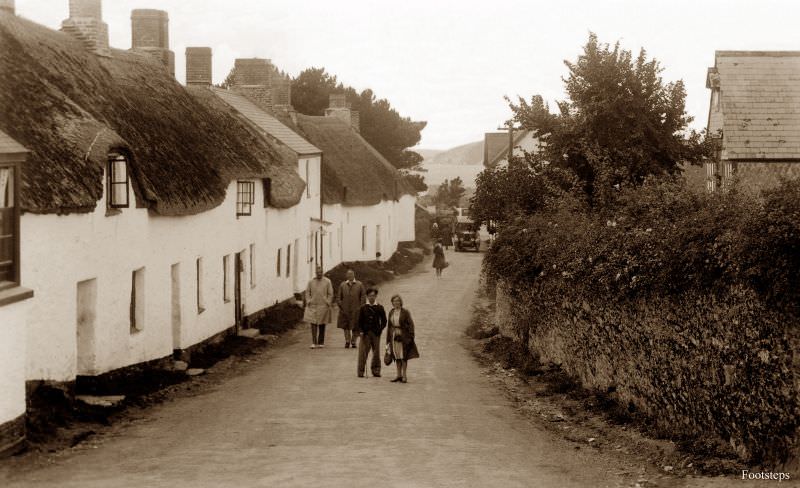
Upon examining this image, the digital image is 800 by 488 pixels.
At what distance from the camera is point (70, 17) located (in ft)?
76.1

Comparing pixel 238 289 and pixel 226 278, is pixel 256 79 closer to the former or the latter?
pixel 238 289

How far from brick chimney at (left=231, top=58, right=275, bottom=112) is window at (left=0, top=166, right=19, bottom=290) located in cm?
2775

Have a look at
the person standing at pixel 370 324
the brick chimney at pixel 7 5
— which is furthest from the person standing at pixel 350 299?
the brick chimney at pixel 7 5

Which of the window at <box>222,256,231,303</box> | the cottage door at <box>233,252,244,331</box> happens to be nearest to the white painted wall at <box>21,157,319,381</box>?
the window at <box>222,256,231,303</box>

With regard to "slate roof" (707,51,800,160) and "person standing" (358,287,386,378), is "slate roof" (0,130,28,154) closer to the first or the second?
"person standing" (358,287,386,378)

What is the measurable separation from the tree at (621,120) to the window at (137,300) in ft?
40.9

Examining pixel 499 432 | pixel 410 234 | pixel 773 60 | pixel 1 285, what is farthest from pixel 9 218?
pixel 410 234

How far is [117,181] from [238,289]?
9.50m

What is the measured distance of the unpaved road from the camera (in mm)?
11805

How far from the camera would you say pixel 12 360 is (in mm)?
12672

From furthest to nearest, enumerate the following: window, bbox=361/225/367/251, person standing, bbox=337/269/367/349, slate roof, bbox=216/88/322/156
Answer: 1. window, bbox=361/225/367/251
2. slate roof, bbox=216/88/322/156
3. person standing, bbox=337/269/367/349

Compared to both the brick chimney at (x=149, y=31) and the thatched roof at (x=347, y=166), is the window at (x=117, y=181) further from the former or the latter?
the thatched roof at (x=347, y=166)

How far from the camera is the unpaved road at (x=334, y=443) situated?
11805 millimetres

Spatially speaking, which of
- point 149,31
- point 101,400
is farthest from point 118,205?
point 149,31
